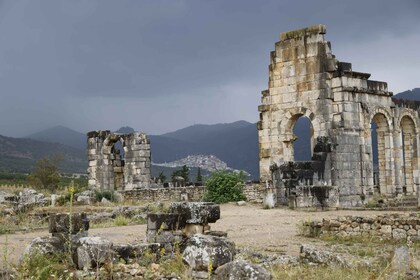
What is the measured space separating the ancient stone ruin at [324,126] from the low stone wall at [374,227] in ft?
26.7

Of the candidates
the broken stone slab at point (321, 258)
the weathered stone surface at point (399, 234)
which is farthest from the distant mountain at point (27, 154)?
the broken stone slab at point (321, 258)

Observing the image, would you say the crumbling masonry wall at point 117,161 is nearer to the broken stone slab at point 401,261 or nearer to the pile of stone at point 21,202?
the pile of stone at point 21,202

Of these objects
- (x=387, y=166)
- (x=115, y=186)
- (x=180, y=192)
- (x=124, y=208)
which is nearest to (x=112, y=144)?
(x=115, y=186)

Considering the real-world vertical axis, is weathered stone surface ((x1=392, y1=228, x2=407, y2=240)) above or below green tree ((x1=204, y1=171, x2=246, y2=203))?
below

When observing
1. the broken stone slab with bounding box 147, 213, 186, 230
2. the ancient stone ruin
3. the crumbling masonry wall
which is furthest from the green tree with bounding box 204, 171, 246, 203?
the broken stone slab with bounding box 147, 213, 186, 230

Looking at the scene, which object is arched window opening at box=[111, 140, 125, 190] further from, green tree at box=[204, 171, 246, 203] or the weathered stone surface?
the weathered stone surface

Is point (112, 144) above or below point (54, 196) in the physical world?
above

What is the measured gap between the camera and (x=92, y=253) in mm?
8758

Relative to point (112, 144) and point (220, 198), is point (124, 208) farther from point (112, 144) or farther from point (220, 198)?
point (112, 144)

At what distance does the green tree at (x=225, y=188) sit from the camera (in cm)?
2670

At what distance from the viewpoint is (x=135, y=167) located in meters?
32.1

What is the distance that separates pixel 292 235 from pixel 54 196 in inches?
585

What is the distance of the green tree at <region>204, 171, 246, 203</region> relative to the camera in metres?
26.7

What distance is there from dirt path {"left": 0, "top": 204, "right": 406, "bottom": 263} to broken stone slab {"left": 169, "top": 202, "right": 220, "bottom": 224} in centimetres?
77
